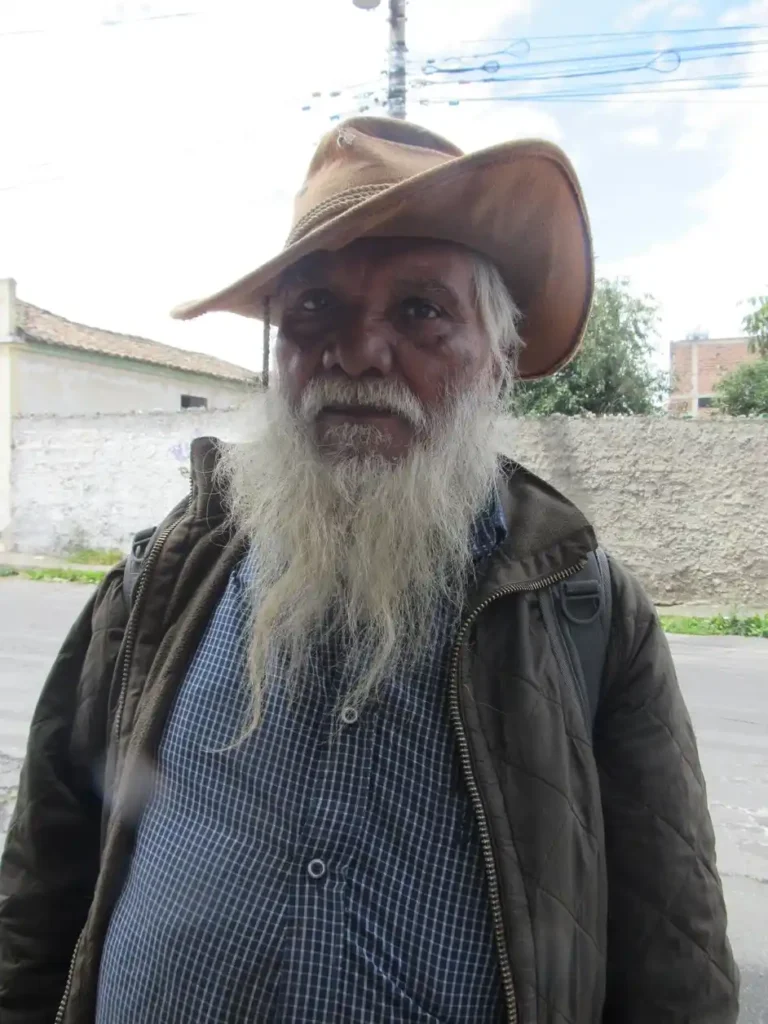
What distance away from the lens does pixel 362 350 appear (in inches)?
53.6

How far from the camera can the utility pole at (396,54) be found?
350 inches

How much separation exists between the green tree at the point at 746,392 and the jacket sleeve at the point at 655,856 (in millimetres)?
13478

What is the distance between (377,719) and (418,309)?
69cm

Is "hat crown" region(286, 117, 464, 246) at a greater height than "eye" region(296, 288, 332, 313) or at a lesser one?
greater

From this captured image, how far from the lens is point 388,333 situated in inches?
54.4

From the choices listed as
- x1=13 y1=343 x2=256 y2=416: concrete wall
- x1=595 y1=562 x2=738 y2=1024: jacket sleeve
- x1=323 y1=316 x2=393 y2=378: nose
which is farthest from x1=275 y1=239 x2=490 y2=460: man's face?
x1=13 y1=343 x2=256 y2=416: concrete wall

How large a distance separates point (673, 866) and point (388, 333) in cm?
95

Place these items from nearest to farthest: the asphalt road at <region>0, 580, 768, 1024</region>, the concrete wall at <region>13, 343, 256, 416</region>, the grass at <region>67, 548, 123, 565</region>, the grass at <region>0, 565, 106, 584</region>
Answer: the asphalt road at <region>0, 580, 768, 1024</region>
the grass at <region>0, 565, 106, 584</region>
the grass at <region>67, 548, 123, 565</region>
the concrete wall at <region>13, 343, 256, 416</region>

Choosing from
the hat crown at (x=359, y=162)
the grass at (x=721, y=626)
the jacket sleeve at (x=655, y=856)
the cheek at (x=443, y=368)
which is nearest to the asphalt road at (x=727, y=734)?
the grass at (x=721, y=626)

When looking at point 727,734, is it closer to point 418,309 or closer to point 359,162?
point 418,309

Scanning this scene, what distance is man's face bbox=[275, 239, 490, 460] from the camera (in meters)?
1.38

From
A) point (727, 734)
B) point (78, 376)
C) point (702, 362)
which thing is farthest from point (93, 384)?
point (702, 362)

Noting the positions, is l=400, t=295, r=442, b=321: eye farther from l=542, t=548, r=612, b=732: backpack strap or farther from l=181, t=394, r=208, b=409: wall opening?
l=181, t=394, r=208, b=409: wall opening

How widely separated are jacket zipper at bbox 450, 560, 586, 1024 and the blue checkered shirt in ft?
0.10
